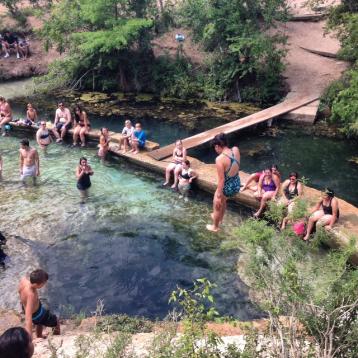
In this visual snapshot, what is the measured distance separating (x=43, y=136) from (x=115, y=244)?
626 centimetres

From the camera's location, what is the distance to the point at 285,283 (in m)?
5.05

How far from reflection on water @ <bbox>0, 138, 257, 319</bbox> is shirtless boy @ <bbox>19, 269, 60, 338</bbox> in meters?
1.43

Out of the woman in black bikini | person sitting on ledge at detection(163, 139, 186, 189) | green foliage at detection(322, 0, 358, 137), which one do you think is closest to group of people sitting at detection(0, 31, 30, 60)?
the woman in black bikini

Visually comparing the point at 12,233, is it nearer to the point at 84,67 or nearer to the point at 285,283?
the point at 285,283

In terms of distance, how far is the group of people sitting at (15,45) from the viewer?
22562mm

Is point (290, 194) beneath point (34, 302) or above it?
beneath

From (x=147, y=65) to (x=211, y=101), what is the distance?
11.1ft

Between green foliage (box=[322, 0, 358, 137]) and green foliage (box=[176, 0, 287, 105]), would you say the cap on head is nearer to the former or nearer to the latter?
green foliage (box=[322, 0, 358, 137])

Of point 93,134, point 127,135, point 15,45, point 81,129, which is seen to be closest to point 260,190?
point 127,135

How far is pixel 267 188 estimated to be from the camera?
10.1 m

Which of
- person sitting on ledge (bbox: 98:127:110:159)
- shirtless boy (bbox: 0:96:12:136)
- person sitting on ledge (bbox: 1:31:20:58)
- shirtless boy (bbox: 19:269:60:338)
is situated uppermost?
shirtless boy (bbox: 19:269:60:338)

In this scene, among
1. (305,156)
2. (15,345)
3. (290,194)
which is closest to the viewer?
(15,345)

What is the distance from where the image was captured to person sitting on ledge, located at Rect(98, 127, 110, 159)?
43.4 ft

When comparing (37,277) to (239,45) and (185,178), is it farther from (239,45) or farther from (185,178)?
(239,45)
